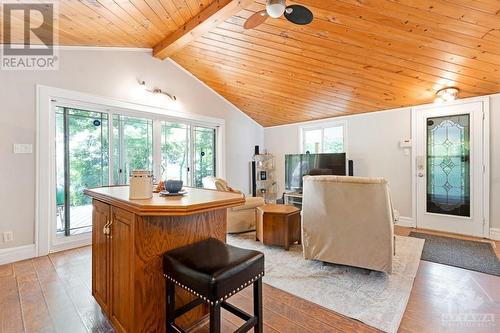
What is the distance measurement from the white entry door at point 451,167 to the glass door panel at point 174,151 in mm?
4209

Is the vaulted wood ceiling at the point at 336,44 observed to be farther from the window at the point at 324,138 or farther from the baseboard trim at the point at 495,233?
the baseboard trim at the point at 495,233

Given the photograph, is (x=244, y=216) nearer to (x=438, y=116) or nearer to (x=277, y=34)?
(x=277, y=34)

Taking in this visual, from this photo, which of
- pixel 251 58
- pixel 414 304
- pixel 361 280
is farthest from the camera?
pixel 251 58

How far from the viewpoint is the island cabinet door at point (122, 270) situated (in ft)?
4.59

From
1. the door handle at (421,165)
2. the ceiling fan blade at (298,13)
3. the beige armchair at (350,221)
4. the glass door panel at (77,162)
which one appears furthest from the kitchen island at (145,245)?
the door handle at (421,165)

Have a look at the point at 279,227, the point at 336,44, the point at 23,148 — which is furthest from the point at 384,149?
the point at 23,148

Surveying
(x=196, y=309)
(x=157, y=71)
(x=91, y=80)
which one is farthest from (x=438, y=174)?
(x=91, y=80)

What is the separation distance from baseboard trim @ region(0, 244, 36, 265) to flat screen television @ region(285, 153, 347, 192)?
434cm

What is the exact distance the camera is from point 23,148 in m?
2.96

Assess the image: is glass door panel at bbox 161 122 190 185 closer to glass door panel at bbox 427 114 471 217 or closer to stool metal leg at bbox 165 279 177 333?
stool metal leg at bbox 165 279 177 333

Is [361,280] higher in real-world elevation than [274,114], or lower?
lower

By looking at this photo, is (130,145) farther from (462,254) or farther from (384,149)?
(462,254)

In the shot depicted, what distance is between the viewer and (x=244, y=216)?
3.95 m

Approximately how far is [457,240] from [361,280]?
2.26 meters
